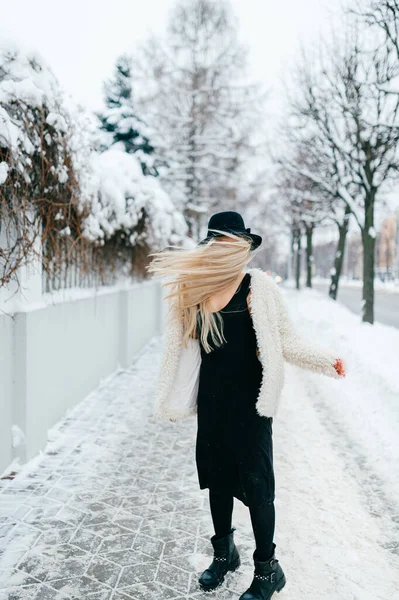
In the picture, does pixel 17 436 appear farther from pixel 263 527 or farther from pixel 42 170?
pixel 263 527

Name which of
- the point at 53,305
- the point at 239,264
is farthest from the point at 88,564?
the point at 53,305

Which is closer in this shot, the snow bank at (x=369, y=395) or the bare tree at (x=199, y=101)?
the snow bank at (x=369, y=395)

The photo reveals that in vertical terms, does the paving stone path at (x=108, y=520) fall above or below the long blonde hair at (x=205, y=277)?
below

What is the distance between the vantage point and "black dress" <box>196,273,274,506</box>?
2588 millimetres

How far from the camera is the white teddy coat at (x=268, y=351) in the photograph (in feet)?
8.58

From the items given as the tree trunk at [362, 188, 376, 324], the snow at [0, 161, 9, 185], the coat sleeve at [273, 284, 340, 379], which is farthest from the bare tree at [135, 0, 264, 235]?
the coat sleeve at [273, 284, 340, 379]

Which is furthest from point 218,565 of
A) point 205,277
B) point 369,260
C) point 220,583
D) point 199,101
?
point 199,101

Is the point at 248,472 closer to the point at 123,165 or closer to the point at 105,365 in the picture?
the point at 105,365

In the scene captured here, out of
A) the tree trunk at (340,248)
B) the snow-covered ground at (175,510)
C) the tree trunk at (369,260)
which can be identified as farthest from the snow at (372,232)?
the snow-covered ground at (175,510)

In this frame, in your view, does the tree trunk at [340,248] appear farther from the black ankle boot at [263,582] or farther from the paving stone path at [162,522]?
the black ankle boot at [263,582]

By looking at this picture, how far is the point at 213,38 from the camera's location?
20.5 meters

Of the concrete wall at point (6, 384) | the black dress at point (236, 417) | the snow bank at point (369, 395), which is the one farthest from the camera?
the snow bank at point (369, 395)

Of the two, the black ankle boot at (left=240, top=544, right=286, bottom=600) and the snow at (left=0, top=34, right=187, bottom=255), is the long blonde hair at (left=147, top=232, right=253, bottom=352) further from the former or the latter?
the snow at (left=0, top=34, right=187, bottom=255)

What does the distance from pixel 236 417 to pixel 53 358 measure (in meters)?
3.29
